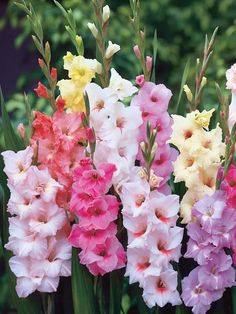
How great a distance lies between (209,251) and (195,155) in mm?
217

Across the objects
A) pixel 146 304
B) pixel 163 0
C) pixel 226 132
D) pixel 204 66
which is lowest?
pixel 146 304

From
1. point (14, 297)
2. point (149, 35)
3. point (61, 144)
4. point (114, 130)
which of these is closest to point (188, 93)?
point (114, 130)

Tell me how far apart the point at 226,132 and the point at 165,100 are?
177 millimetres

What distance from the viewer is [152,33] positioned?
16.8 ft

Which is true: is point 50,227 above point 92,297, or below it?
above

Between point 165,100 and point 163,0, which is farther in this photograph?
point 163,0

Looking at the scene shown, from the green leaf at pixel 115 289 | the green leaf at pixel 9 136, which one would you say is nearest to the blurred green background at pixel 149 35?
→ the green leaf at pixel 9 136

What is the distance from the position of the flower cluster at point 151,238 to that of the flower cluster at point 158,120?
73 mm

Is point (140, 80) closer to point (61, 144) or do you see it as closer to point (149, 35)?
point (61, 144)

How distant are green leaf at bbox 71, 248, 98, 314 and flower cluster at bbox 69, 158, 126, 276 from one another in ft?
0.09

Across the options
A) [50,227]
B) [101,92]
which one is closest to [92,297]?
[50,227]

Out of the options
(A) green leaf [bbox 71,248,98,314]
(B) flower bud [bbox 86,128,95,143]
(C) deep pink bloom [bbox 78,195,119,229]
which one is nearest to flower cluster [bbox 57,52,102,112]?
(B) flower bud [bbox 86,128,95,143]

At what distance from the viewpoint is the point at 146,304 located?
7.27 feet

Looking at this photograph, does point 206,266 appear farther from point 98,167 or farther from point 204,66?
point 204,66
